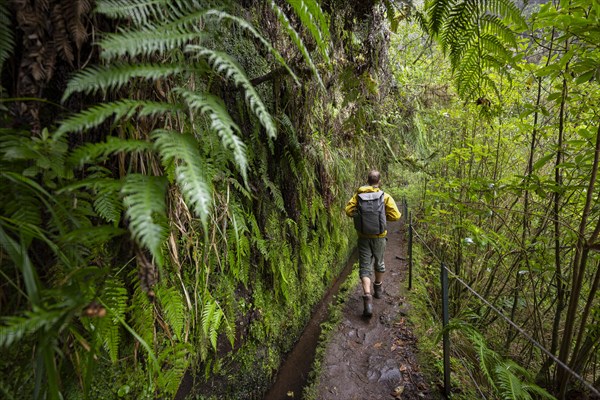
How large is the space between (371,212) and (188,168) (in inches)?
146

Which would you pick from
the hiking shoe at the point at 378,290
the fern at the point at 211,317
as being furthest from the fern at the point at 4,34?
the hiking shoe at the point at 378,290

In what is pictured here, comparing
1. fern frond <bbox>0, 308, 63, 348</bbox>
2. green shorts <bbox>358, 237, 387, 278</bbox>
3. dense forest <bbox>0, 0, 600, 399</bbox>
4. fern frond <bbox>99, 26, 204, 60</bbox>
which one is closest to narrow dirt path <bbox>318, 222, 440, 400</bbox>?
dense forest <bbox>0, 0, 600, 399</bbox>

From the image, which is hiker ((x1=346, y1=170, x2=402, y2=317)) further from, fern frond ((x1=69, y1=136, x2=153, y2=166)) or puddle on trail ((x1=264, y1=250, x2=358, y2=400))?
fern frond ((x1=69, y1=136, x2=153, y2=166))

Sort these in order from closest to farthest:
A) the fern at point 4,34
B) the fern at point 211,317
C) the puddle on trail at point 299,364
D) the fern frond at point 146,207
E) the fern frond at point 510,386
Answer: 1. the fern frond at point 146,207
2. the fern at point 4,34
3. the fern frond at point 510,386
4. the fern at point 211,317
5. the puddle on trail at point 299,364

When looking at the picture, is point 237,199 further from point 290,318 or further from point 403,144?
point 403,144

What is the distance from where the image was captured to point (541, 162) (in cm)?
210

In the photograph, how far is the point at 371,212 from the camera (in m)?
4.28

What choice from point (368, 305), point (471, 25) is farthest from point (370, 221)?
point (471, 25)

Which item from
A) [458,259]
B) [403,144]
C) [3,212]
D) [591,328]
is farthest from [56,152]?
[403,144]

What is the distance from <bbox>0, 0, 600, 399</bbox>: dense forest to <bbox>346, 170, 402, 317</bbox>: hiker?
0.51m

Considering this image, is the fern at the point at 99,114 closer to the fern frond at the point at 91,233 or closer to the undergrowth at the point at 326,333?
the fern frond at the point at 91,233

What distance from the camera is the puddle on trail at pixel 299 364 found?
340 cm

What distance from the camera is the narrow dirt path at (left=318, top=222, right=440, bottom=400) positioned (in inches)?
119

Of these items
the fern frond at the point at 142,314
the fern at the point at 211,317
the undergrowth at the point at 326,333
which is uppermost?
the fern frond at the point at 142,314
